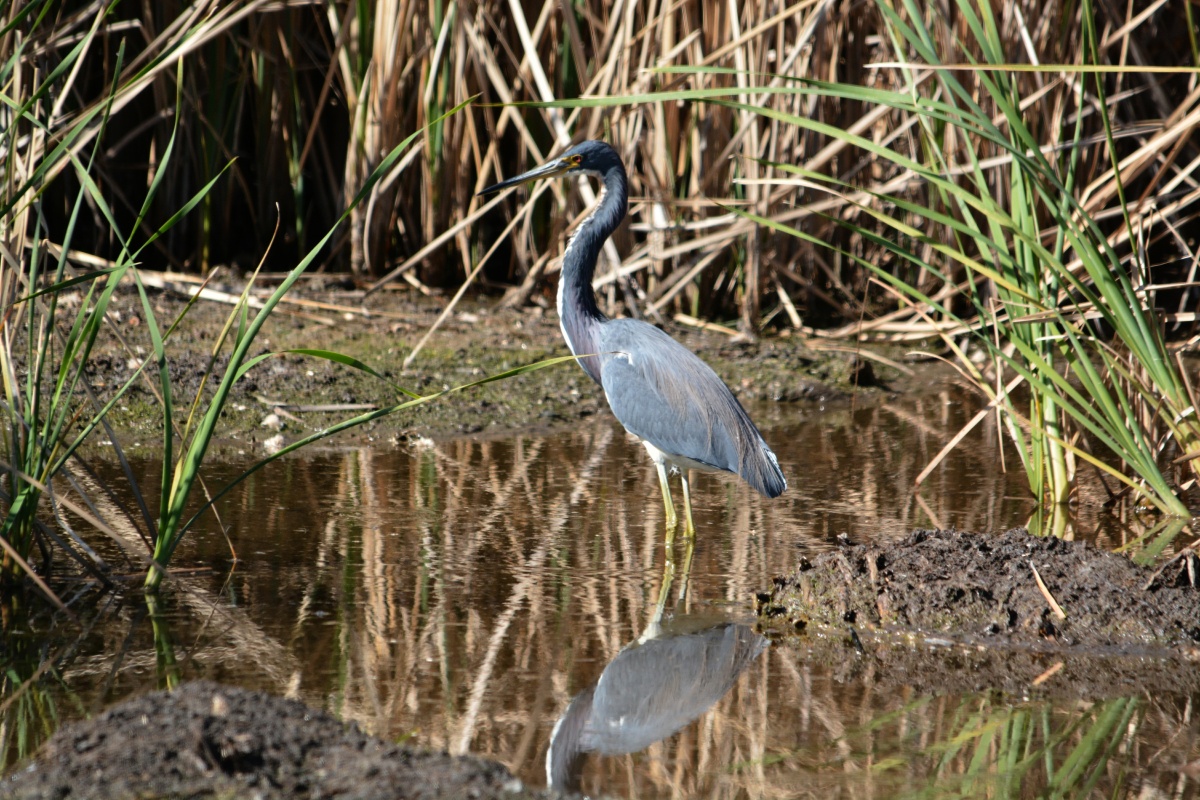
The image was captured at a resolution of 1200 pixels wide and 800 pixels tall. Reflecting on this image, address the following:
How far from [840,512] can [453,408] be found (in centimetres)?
223

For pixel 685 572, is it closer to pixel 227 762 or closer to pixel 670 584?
pixel 670 584

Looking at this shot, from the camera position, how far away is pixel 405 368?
6602mm

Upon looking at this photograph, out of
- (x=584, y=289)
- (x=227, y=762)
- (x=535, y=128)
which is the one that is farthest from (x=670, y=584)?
(x=535, y=128)

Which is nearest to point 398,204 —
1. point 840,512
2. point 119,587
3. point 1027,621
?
point 840,512

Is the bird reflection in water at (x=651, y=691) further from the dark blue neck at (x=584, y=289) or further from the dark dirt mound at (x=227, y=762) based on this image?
the dark blue neck at (x=584, y=289)

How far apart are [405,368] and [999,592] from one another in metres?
3.60

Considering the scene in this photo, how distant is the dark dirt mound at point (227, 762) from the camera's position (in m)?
2.56

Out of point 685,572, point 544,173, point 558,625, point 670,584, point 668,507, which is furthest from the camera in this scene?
point 544,173

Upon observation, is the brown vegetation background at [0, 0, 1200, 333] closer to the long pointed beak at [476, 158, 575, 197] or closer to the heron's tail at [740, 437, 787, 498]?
the long pointed beak at [476, 158, 575, 197]

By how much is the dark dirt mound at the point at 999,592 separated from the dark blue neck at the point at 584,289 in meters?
1.74

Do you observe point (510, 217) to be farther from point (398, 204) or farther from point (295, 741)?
point (295, 741)

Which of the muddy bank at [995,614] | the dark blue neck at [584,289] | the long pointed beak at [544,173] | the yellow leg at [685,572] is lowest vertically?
the yellow leg at [685,572]

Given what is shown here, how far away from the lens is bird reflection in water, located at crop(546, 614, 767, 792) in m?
3.03

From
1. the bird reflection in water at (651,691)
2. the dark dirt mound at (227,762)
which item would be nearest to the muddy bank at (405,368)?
the bird reflection in water at (651,691)
